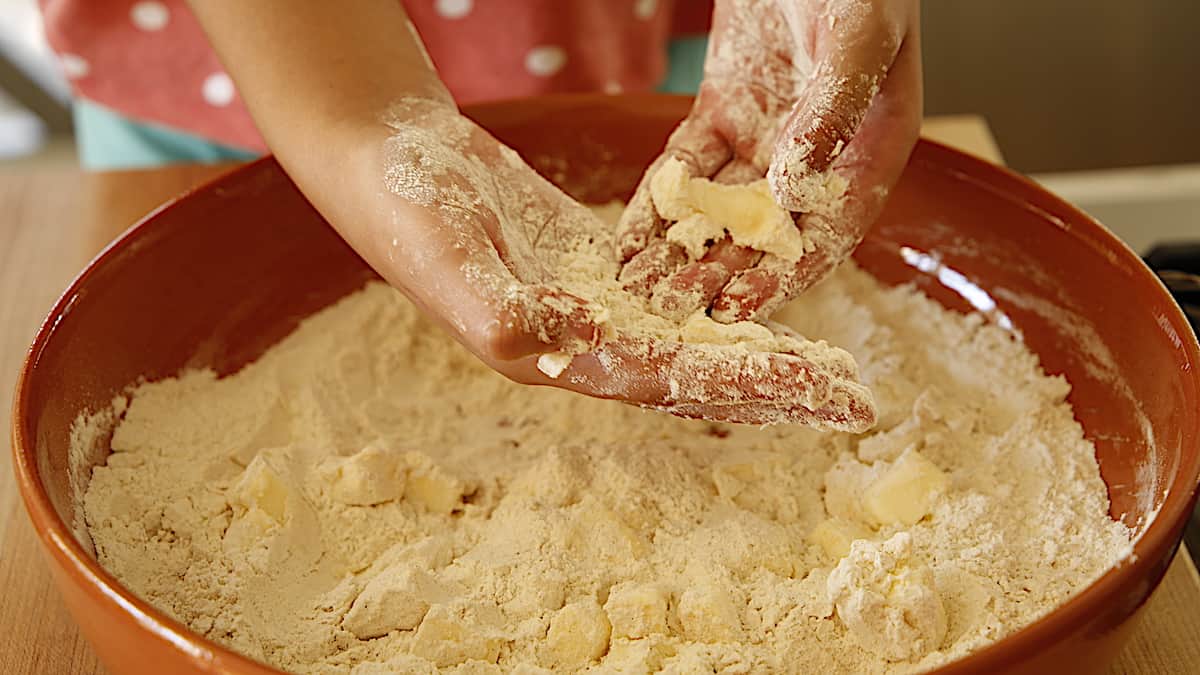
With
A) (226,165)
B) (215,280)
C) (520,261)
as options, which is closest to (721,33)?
(520,261)

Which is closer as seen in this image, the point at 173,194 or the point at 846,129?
the point at 846,129

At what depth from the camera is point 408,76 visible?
97 centimetres

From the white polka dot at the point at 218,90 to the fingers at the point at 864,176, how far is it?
0.72 metres

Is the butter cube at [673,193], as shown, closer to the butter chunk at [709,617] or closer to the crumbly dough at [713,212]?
the crumbly dough at [713,212]

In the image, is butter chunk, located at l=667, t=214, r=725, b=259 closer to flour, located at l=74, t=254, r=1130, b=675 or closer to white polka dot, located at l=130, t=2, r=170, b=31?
flour, located at l=74, t=254, r=1130, b=675

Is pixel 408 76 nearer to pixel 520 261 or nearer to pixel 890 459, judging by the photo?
pixel 520 261

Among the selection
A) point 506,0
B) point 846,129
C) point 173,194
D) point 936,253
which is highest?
point 846,129

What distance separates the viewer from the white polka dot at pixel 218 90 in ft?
4.35

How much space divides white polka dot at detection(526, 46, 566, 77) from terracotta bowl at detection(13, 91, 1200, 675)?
174mm

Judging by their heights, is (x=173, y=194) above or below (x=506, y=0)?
Answer: below

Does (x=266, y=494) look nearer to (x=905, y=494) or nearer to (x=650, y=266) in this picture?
(x=650, y=266)

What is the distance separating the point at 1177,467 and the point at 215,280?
2.69 feet

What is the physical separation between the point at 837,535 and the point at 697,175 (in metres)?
0.34

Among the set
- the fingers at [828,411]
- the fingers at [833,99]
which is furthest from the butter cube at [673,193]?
the fingers at [828,411]
